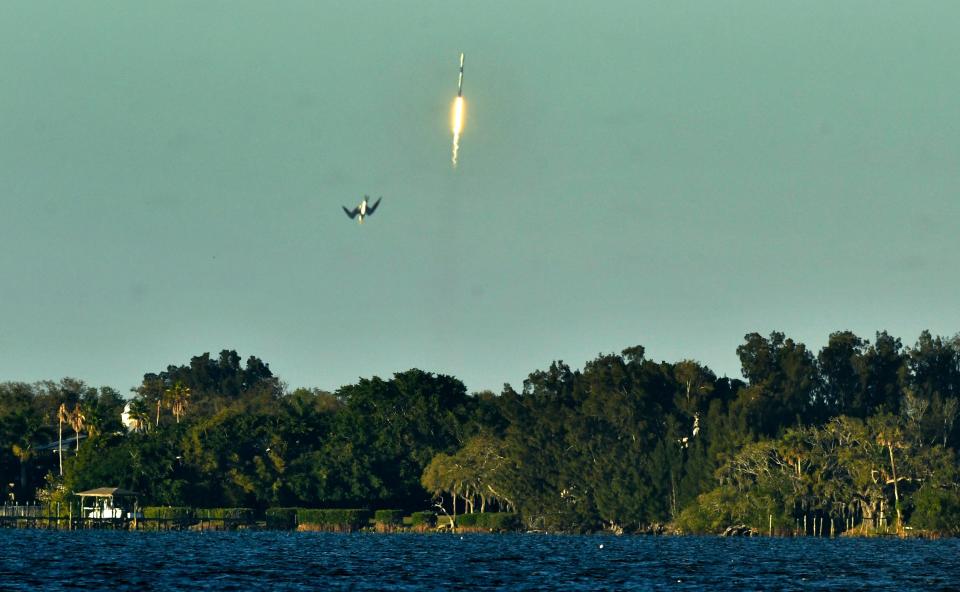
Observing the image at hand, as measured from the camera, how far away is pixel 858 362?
562 ft

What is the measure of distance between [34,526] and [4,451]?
22883 mm

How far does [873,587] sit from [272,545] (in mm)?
60674

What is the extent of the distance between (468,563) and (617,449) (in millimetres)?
60661

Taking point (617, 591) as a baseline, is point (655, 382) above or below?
above

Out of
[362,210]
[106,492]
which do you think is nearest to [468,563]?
[362,210]

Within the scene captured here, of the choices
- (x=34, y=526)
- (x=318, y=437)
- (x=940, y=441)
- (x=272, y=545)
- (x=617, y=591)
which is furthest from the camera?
(x=318, y=437)

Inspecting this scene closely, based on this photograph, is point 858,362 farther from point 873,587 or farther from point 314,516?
point 873,587

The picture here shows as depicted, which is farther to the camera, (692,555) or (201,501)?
(201,501)

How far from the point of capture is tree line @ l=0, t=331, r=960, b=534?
505ft

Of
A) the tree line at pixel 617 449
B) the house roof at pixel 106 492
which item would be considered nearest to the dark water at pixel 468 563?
the tree line at pixel 617 449

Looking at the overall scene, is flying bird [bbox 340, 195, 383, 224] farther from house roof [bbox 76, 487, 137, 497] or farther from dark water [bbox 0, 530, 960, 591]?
house roof [bbox 76, 487, 137, 497]

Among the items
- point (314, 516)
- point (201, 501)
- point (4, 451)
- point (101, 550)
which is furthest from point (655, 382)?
point (4, 451)

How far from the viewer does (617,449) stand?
547 ft

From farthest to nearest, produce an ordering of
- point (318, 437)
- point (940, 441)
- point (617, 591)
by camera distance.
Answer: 1. point (318, 437)
2. point (940, 441)
3. point (617, 591)
